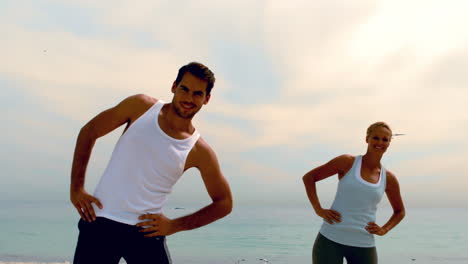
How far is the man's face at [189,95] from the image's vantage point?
2.99 meters

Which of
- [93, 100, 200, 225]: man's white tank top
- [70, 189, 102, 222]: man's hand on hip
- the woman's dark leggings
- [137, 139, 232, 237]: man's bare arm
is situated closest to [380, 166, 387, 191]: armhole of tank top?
the woman's dark leggings

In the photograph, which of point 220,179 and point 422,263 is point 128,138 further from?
point 422,263

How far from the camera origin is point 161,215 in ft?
9.77

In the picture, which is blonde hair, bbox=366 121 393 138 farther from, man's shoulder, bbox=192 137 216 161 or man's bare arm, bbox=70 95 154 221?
man's bare arm, bbox=70 95 154 221

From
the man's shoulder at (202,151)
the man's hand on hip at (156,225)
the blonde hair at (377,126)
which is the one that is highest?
the blonde hair at (377,126)

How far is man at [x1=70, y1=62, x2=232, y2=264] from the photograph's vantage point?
9.43ft

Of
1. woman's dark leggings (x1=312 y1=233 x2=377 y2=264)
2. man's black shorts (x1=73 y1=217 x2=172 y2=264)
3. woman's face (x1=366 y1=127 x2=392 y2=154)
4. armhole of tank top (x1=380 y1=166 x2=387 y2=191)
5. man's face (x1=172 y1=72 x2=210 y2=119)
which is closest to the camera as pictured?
man's black shorts (x1=73 y1=217 x2=172 y2=264)

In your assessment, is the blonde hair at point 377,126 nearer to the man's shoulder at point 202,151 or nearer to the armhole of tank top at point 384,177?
the armhole of tank top at point 384,177

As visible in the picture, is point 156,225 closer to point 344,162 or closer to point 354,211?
point 354,211

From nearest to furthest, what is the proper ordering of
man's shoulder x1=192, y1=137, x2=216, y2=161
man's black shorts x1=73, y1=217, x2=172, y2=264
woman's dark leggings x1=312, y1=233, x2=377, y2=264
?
1. man's black shorts x1=73, y1=217, x2=172, y2=264
2. man's shoulder x1=192, y1=137, x2=216, y2=161
3. woman's dark leggings x1=312, y1=233, x2=377, y2=264

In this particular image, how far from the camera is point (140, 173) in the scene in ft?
9.50

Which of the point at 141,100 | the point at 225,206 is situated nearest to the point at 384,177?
the point at 225,206

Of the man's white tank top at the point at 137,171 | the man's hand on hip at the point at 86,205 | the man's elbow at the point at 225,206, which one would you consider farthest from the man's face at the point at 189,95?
the man's hand on hip at the point at 86,205

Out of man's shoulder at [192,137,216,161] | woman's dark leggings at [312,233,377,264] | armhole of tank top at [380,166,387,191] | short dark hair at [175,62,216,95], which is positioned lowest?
woman's dark leggings at [312,233,377,264]
